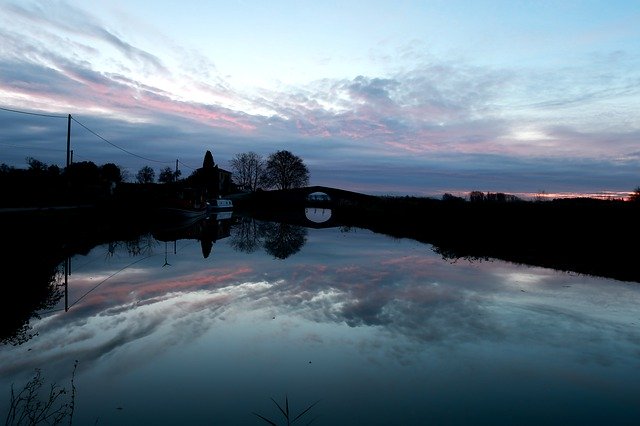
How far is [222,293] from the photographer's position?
10.6 meters

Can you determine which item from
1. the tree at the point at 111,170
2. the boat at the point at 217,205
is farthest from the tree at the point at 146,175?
the boat at the point at 217,205

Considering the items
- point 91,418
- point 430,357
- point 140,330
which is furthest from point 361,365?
point 140,330

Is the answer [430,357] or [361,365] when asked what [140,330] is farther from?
[430,357]

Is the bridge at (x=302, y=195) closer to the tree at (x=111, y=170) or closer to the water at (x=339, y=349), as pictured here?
the tree at (x=111, y=170)

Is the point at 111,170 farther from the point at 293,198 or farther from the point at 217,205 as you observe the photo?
the point at 217,205

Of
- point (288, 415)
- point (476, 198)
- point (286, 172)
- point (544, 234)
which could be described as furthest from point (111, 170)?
point (288, 415)

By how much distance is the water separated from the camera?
5051mm

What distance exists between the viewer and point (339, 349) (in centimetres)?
688

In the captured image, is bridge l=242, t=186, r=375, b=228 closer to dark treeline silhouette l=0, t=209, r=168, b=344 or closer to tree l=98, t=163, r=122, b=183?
tree l=98, t=163, r=122, b=183

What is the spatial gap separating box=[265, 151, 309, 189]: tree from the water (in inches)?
3623

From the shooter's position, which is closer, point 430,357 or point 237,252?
point 430,357

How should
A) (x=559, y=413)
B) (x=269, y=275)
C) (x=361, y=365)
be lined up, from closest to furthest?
(x=559, y=413), (x=361, y=365), (x=269, y=275)

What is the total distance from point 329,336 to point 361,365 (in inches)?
51.7

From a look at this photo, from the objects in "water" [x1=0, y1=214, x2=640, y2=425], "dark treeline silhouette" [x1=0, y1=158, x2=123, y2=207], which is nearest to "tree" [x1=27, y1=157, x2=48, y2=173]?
"dark treeline silhouette" [x1=0, y1=158, x2=123, y2=207]
